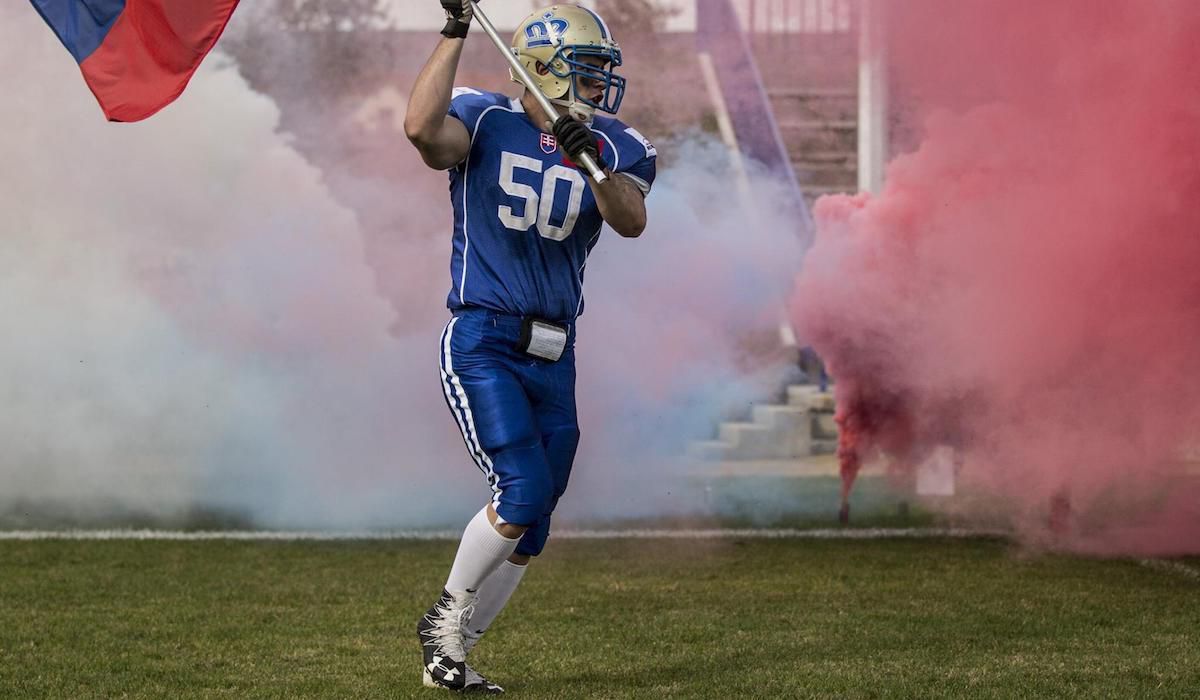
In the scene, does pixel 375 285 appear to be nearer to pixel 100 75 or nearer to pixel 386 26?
pixel 386 26

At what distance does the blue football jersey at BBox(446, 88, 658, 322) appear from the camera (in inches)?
229

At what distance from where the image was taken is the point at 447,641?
5812 millimetres

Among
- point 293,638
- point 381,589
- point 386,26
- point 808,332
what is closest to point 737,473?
point 808,332

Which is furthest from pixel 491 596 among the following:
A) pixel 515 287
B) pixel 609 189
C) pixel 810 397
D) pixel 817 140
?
pixel 810 397

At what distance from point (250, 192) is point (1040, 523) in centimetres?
613

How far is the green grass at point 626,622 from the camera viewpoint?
6074mm

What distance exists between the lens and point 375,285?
12484mm

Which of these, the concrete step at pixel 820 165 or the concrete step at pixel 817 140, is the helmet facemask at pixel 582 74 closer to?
the concrete step at pixel 817 140

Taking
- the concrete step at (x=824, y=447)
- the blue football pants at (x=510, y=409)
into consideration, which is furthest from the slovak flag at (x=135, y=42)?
the concrete step at (x=824, y=447)

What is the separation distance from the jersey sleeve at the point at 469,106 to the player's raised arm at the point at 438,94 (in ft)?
0.53

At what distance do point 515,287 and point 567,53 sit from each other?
2.69 ft

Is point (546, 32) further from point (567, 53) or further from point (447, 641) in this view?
point (447, 641)

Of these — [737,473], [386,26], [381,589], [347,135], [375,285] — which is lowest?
[737,473]

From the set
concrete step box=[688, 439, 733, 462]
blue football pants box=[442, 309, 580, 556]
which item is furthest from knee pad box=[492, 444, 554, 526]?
concrete step box=[688, 439, 733, 462]
